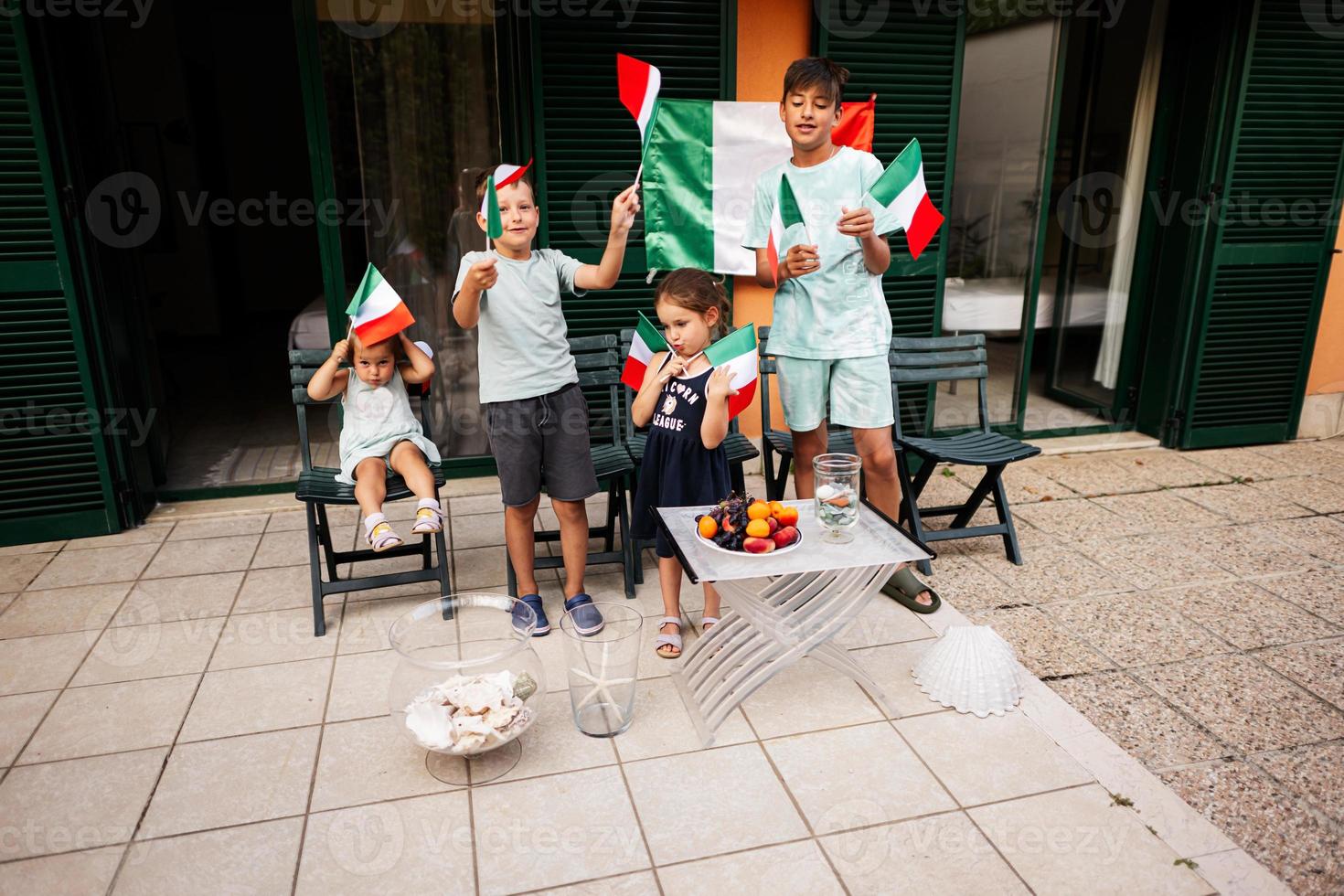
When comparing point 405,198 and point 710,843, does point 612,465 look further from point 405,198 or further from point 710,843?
point 405,198

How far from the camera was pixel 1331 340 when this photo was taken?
17.4 ft

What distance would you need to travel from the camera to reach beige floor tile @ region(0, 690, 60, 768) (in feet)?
8.63

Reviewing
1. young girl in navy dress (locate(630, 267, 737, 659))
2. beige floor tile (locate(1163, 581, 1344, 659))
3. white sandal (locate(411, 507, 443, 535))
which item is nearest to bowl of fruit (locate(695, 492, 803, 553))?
young girl in navy dress (locate(630, 267, 737, 659))

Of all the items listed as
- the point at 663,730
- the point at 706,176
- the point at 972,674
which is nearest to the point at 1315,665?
the point at 972,674

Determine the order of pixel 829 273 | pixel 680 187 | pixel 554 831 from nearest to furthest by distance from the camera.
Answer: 1. pixel 554 831
2. pixel 829 273
3. pixel 680 187

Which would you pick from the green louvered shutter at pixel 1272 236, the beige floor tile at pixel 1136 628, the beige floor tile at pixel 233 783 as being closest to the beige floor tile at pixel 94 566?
the beige floor tile at pixel 233 783

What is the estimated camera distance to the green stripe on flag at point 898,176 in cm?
282

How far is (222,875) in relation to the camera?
7.06 ft

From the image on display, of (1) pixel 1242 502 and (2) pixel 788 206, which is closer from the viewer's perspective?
(2) pixel 788 206

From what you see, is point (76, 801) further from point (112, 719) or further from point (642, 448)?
point (642, 448)

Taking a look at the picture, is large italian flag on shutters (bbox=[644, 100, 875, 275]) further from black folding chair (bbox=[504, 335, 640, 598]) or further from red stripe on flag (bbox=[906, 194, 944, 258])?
red stripe on flag (bbox=[906, 194, 944, 258])

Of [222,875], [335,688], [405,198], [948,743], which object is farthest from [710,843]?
[405,198]

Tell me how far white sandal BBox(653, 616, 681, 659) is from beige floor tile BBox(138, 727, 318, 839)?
1132 millimetres

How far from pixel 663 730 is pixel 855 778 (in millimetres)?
582
